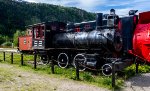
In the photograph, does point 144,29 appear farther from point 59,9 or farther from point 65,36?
point 59,9

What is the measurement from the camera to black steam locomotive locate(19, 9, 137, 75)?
1547 centimetres

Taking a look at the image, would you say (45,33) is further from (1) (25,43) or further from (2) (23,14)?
(2) (23,14)

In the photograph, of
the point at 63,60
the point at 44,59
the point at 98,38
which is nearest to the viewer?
the point at 98,38

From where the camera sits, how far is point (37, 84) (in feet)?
Result: 40.3

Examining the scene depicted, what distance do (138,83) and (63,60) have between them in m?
6.60

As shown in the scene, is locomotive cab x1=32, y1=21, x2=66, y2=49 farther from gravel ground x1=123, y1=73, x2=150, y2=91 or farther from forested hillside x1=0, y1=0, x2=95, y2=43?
forested hillside x1=0, y1=0, x2=95, y2=43

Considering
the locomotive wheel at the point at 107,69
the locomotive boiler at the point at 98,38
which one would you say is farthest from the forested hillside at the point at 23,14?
the locomotive wheel at the point at 107,69

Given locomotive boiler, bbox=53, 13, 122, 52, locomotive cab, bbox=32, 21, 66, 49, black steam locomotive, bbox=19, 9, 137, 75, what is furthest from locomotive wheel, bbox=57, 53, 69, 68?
locomotive cab, bbox=32, 21, 66, 49

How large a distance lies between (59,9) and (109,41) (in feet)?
481

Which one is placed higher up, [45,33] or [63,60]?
[45,33]

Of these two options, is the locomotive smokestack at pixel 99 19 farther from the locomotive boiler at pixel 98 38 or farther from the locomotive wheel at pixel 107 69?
the locomotive wheel at pixel 107 69

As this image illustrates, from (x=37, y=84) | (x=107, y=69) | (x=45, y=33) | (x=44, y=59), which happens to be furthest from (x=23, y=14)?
(x=37, y=84)

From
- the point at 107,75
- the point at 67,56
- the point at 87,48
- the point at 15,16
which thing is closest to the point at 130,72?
the point at 107,75

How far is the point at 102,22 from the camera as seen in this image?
16.9 metres
